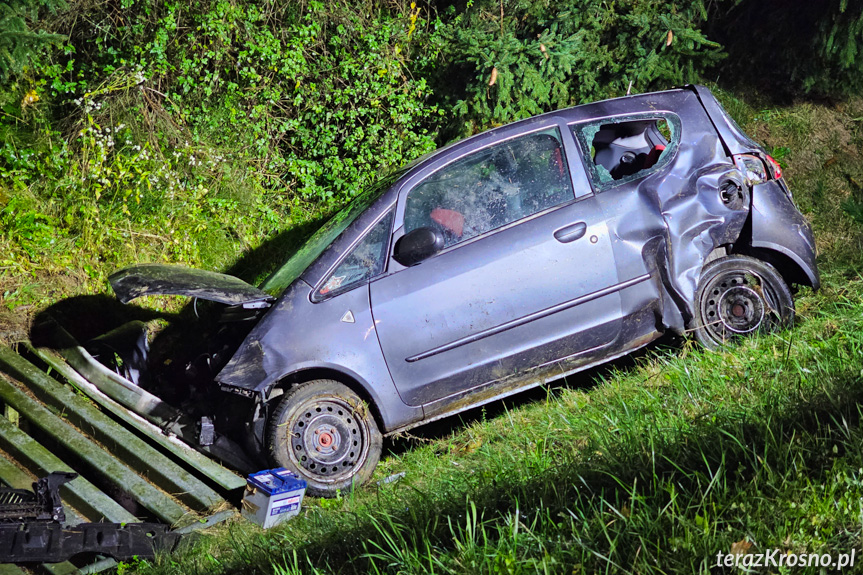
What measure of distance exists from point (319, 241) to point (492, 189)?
4.10 ft

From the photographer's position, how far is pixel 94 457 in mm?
4883

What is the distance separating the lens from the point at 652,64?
307 inches

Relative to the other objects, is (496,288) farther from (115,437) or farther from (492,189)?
(115,437)

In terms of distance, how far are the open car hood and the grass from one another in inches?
51.5

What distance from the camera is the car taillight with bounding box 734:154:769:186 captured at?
5.04 metres

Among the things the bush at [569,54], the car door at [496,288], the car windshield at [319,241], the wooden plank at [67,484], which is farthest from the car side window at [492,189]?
the bush at [569,54]

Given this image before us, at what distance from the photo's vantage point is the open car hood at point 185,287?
189 inches

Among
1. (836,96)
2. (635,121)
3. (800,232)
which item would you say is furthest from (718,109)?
(836,96)

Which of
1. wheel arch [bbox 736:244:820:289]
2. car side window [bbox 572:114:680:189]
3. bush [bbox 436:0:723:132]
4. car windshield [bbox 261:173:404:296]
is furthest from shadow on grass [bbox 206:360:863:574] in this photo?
bush [bbox 436:0:723:132]

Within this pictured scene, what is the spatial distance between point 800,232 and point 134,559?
4.39m

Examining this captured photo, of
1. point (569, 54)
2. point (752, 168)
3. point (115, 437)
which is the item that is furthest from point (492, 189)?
point (569, 54)

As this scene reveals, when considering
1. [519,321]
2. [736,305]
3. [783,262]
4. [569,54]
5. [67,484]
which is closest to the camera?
[67,484]

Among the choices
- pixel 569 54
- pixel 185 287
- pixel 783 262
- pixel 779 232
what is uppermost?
pixel 569 54

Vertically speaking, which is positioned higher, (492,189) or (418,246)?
(492,189)
